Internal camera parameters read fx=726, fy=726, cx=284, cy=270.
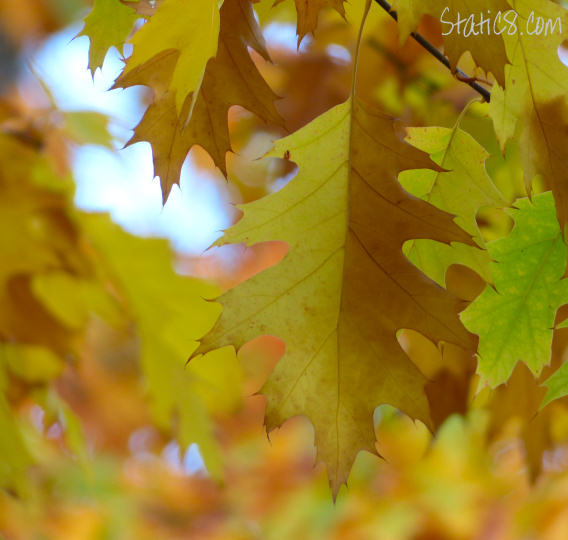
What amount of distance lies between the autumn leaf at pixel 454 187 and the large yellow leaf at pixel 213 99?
138mm

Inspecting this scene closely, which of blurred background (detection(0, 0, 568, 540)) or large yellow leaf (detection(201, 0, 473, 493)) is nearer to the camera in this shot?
large yellow leaf (detection(201, 0, 473, 493))

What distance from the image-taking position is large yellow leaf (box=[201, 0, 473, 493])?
58 centimetres

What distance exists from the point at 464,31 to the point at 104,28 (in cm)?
29

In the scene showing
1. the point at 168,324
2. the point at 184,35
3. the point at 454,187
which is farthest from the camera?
the point at 168,324

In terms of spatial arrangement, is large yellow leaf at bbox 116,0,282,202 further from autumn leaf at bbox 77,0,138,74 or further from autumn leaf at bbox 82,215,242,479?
autumn leaf at bbox 82,215,242,479

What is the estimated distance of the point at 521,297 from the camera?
61 cm

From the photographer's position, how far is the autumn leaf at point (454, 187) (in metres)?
0.60

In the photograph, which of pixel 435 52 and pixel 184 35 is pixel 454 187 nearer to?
pixel 435 52

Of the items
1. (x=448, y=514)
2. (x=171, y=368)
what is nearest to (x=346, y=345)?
(x=171, y=368)

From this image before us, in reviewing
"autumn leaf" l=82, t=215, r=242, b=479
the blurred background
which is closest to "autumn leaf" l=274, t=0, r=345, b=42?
the blurred background

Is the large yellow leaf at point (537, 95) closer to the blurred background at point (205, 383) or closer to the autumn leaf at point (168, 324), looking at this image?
the blurred background at point (205, 383)

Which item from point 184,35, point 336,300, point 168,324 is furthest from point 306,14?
point 168,324

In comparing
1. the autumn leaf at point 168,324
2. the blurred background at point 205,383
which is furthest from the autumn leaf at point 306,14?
the autumn leaf at point 168,324

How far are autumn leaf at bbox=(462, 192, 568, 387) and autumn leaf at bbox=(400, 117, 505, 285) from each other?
0.02 m
